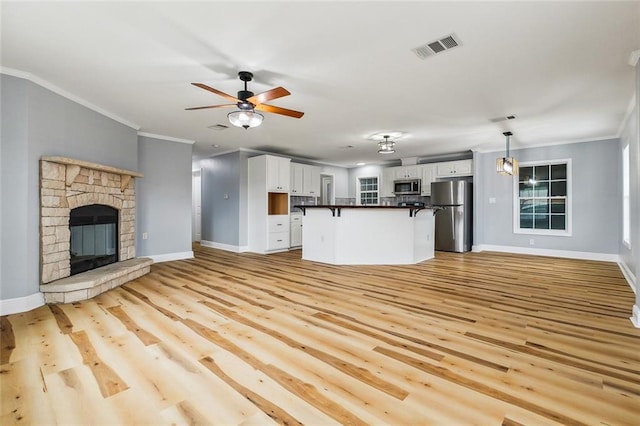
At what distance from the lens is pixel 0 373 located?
1.99m

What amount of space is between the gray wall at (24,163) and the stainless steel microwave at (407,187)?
734 centimetres

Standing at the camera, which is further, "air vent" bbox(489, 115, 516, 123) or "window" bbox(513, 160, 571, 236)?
"window" bbox(513, 160, 571, 236)

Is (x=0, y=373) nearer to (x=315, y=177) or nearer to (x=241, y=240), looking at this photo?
(x=241, y=240)

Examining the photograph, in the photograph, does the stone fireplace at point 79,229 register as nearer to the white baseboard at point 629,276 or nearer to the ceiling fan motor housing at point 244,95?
the ceiling fan motor housing at point 244,95

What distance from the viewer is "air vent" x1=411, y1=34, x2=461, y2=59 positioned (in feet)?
8.39

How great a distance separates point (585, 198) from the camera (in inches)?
248

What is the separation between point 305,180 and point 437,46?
5867mm

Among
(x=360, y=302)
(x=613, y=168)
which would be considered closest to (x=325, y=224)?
(x=360, y=302)

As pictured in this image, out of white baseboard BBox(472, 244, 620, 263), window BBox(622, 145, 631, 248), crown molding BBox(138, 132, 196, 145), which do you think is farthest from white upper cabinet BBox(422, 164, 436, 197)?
crown molding BBox(138, 132, 196, 145)

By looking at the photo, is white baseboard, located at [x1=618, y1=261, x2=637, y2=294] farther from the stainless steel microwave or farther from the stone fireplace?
the stone fireplace

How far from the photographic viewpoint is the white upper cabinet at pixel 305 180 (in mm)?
7992

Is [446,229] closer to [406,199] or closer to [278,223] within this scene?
[406,199]

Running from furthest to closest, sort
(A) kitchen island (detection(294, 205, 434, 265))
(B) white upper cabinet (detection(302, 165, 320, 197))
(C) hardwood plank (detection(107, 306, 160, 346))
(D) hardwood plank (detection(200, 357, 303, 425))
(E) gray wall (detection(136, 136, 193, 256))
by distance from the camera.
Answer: (B) white upper cabinet (detection(302, 165, 320, 197)), (E) gray wall (detection(136, 136, 193, 256)), (A) kitchen island (detection(294, 205, 434, 265)), (C) hardwood plank (detection(107, 306, 160, 346)), (D) hardwood plank (detection(200, 357, 303, 425))

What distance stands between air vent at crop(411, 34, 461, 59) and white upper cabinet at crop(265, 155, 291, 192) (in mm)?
4734
